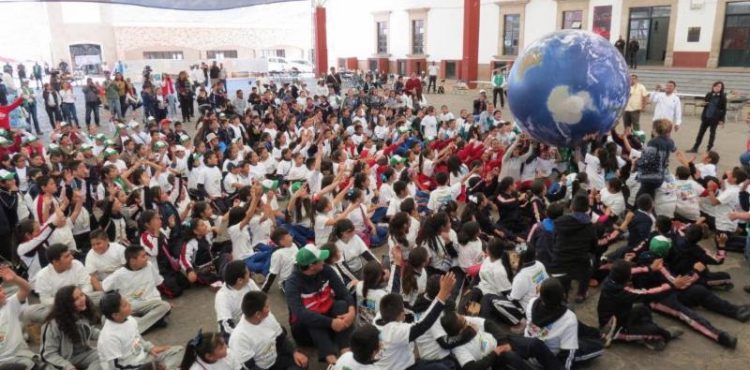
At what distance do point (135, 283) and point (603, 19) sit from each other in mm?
20905

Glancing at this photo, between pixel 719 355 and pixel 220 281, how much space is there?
4600mm

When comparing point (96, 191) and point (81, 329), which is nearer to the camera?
point (81, 329)

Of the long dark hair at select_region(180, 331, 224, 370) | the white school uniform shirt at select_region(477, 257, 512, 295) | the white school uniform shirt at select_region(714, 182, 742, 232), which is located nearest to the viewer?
the long dark hair at select_region(180, 331, 224, 370)

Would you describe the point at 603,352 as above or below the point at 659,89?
below

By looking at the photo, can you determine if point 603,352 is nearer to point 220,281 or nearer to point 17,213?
point 220,281

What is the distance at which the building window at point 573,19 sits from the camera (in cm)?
2148

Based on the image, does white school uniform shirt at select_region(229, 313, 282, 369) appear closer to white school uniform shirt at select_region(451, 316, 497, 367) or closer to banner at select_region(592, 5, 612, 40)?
white school uniform shirt at select_region(451, 316, 497, 367)

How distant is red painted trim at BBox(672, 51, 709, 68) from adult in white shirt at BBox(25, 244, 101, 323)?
20538 millimetres

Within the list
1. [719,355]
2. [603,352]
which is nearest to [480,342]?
[603,352]

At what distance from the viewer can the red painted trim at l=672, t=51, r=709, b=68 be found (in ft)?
61.8

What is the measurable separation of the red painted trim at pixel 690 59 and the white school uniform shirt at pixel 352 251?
Result: 1853 centimetres

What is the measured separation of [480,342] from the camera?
3744 millimetres

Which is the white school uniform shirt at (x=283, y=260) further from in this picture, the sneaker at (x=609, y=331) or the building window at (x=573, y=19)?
the building window at (x=573, y=19)

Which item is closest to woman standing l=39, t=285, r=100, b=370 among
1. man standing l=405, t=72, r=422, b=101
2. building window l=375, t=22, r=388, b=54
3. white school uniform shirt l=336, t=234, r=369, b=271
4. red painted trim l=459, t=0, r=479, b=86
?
white school uniform shirt l=336, t=234, r=369, b=271
